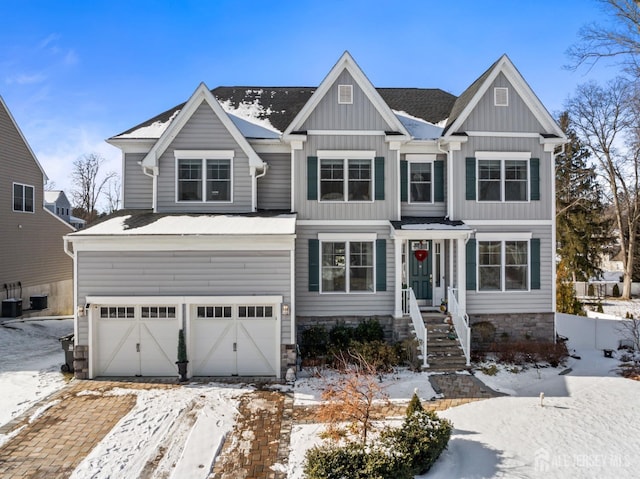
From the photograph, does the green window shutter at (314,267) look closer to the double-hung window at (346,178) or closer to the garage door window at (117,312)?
the double-hung window at (346,178)

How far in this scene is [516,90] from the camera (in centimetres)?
1367

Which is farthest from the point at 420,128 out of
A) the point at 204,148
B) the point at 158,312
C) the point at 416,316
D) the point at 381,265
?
the point at 158,312

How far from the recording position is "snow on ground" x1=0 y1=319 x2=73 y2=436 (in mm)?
9547

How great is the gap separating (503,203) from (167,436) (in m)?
12.2

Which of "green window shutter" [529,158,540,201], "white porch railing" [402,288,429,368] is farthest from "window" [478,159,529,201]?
"white porch railing" [402,288,429,368]

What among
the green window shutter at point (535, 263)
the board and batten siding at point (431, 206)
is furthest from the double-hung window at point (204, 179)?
the green window shutter at point (535, 263)

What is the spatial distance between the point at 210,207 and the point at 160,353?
16.0 feet

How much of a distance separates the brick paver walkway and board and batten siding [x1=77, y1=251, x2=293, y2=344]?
267 centimetres

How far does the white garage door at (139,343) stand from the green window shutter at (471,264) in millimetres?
9496

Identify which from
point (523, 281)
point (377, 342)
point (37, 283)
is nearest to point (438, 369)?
point (377, 342)

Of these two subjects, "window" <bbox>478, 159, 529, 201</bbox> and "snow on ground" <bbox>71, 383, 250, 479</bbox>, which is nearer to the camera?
"snow on ground" <bbox>71, 383, 250, 479</bbox>

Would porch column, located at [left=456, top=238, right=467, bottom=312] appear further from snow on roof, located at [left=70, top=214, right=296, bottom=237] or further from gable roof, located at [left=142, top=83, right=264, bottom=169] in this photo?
gable roof, located at [left=142, top=83, right=264, bottom=169]

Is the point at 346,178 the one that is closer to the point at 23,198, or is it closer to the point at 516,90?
the point at 516,90

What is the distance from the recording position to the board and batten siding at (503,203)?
13.6 meters
